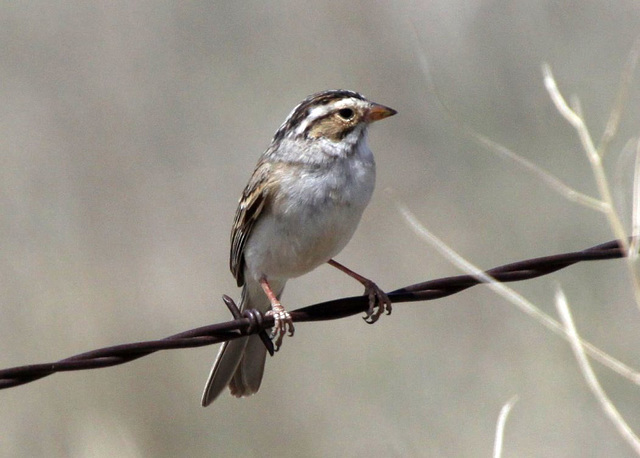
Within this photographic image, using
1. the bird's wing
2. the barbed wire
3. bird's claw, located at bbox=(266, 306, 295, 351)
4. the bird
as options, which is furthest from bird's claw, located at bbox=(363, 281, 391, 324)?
the bird's wing

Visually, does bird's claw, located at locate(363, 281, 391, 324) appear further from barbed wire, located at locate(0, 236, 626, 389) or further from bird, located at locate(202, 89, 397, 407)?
barbed wire, located at locate(0, 236, 626, 389)

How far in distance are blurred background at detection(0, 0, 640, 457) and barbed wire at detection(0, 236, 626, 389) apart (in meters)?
1.75

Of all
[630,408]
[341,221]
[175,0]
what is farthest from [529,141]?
[175,0]

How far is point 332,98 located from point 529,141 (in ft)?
13.9

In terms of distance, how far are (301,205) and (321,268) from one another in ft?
17.7

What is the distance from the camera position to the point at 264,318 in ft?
15.5

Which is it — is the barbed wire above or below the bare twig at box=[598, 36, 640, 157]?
below

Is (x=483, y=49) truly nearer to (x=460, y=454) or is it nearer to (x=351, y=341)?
(x=351, y=341)

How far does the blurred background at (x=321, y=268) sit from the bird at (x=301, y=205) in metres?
0.36

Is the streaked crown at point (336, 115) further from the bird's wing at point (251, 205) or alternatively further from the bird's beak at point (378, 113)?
the bird's wing at point (251, 205)

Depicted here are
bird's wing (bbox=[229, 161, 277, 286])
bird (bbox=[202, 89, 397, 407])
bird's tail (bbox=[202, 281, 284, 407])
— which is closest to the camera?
bird (bbox=[202, 89, 397, 407])

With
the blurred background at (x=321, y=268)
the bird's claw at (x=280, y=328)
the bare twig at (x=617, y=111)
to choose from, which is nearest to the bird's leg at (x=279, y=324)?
the bird's claw at (x=280, y=328)

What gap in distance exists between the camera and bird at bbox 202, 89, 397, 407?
18.5ft

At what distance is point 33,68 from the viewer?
12.5 metres
